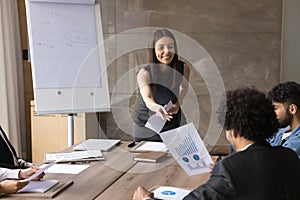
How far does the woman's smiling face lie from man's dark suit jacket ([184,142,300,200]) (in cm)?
166

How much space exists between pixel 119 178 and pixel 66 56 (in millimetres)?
1167

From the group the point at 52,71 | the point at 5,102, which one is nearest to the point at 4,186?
the point at 52,71

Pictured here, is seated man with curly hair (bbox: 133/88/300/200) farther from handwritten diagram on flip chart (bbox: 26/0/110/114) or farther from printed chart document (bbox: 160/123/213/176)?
handwritten diagram on flip chart (bbox: 26/0/110/114)

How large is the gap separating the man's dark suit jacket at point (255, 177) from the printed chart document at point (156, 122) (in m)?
1.39

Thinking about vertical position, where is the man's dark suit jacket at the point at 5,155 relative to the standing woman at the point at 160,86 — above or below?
below

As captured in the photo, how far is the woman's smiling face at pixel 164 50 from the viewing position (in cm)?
296

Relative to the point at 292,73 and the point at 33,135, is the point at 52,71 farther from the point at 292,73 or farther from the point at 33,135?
the point at 292,73

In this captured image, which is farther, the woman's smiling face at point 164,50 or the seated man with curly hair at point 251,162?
the woman's smiling face at point 164,50

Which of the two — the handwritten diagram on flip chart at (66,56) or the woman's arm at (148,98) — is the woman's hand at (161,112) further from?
the handwritten diagram on flip chart at (66,56)

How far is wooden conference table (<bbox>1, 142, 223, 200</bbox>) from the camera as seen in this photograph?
70.7 inches

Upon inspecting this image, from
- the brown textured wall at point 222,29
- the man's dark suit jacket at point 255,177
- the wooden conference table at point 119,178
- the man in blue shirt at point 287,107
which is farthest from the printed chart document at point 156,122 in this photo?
the man's dark suit jacket at point 255,177

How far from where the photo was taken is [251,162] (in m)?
1.29

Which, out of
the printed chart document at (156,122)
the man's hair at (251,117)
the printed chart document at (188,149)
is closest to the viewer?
the man's hair at (251,117)

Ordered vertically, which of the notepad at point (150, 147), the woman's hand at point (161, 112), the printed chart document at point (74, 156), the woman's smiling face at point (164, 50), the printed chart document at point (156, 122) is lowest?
the notepad at point (150, 147)
